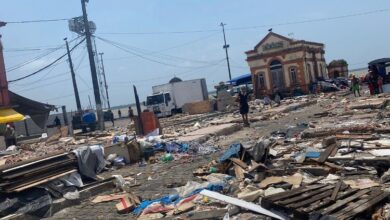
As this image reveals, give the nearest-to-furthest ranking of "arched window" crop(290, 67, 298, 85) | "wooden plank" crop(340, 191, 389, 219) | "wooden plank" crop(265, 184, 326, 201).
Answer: "wooden plank" crop(340, 191, 389, 219), "wooden plank" crop(265, 184, 326, 201), "arched window" crop(290, 67, 298, 85)

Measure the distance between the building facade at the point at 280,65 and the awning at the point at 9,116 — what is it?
25872 mm

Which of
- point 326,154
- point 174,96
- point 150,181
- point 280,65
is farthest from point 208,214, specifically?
point 280,65

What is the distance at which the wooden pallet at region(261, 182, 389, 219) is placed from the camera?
580cm

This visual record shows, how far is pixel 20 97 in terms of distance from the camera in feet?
98.0

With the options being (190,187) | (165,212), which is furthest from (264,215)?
(190,187)

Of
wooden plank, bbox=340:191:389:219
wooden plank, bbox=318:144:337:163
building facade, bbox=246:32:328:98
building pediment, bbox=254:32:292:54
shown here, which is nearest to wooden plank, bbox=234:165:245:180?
wooden plank, bbox=318:144:337:163

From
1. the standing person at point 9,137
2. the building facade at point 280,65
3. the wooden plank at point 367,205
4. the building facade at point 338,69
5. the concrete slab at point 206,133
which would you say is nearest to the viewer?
the wooden plank at point 367,205

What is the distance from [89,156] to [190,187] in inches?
160

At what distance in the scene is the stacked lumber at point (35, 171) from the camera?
913cm

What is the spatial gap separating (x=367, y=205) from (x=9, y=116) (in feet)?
Answer: 82.2

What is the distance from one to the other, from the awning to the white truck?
669 inches

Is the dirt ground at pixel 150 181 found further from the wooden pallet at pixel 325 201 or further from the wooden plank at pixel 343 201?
the wooden plank at pixel 343 201

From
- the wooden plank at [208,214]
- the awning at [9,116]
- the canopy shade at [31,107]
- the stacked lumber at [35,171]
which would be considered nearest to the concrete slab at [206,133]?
the stacked lumber at [35,171]

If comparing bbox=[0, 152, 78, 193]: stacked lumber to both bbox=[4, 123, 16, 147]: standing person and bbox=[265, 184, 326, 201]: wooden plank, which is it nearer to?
bbox=[265, 184, 326, 201]: wooden plank
